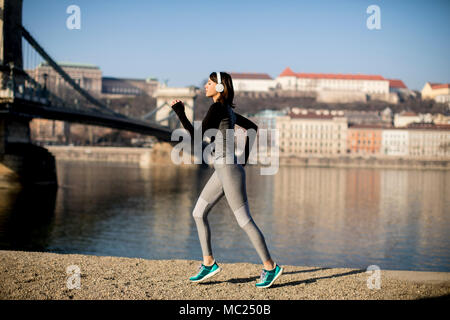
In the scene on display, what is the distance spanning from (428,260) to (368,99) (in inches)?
4364

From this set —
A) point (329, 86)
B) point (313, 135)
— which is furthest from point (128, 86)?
point (313, 135)

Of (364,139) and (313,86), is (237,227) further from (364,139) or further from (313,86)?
(313,86)

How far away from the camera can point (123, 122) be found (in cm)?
3166

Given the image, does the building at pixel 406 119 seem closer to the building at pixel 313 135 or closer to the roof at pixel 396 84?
the building at pixel 313 135

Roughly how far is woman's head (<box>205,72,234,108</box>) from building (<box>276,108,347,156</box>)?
78.5m

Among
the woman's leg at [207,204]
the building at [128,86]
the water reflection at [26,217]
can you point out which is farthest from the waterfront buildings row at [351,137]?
the woman's leg at [207,204]

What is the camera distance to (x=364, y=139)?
8350cm

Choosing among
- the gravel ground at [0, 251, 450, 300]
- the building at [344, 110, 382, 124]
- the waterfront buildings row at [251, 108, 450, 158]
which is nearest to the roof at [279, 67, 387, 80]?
the building at [344, 110, 382, 124]

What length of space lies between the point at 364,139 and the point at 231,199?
268ft

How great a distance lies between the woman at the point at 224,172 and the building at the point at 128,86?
120 metres

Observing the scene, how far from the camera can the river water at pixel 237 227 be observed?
1193 centimetres

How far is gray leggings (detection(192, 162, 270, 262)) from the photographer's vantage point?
421cm

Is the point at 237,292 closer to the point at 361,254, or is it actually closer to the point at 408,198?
the point at 361,254

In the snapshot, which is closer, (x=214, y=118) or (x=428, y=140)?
(x=214, y=118)
